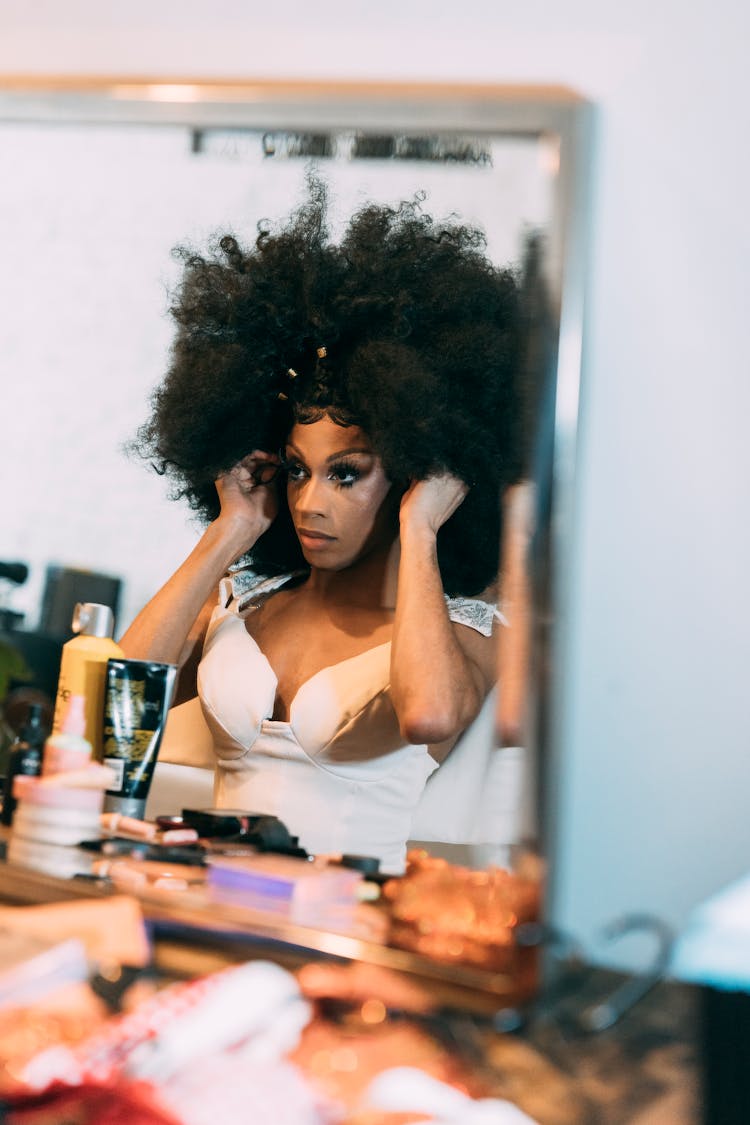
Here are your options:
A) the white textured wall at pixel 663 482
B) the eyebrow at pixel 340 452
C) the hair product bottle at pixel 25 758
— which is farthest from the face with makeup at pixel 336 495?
the hair product bottle at pixel 25 758

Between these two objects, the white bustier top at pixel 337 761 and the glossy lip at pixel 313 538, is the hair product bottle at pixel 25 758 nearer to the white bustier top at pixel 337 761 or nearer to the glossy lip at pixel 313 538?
the white bustier top at pixel 337 761

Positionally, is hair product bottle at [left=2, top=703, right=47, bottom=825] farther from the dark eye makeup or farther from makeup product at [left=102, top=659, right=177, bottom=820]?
the dark eye makeup

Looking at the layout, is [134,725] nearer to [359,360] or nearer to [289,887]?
[289,887]

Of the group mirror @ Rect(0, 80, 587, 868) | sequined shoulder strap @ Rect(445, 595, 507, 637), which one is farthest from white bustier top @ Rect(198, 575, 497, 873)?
mirror @ Rect(0, 80, 587, 868)

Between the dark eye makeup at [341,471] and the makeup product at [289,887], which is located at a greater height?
the dark eye makeup at [341,471]

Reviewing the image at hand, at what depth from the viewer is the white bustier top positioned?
0.81 metres

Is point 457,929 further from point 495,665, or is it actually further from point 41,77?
point 41,77

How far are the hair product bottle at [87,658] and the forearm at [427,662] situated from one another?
24cm

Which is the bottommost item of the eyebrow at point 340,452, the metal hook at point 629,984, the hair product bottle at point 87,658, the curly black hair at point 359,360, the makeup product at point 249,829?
the metal hook at point 629,984

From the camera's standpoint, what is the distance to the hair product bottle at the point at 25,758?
0.87 meters

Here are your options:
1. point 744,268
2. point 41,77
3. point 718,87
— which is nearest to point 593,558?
point 744,268

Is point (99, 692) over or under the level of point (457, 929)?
over

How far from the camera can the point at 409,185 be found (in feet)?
2.71

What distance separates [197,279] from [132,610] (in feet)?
0.87
